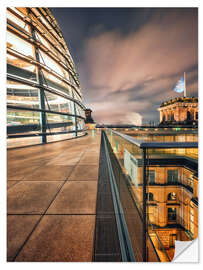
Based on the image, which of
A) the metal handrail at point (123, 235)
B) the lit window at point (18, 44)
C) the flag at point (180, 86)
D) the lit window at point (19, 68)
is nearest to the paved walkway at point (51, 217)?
the metal handrail at point (123, 235)

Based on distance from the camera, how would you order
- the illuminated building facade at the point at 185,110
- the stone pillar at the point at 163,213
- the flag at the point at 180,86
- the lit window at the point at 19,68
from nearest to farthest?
the stone pillar at the point at 163,213 → the lit window at the point at 19,68 → the flag at the point at 180,86 → the illuminated building facade at the point at 185,110

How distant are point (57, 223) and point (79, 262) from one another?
602mm

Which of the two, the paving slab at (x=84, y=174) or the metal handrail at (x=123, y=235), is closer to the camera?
the metal handrail at (x=123, y=235)

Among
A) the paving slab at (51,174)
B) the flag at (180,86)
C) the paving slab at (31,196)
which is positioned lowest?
the paving slab at (31,196)

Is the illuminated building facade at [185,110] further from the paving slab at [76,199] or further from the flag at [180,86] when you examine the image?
the paving slab at [76,199]

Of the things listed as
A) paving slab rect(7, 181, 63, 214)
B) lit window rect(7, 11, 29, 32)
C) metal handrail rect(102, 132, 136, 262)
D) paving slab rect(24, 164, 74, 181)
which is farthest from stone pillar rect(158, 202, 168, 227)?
lit window rect(7, 11, 29, 32)

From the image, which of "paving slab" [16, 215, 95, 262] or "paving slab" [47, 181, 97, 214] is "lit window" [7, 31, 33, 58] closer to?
"paving slab" [47, 181, 97, 214]

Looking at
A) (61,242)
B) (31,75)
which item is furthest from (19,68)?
(61,242)

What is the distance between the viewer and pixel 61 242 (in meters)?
1.43

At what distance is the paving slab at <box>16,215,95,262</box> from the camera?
4.35 ft

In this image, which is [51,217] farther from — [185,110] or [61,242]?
[185,110]

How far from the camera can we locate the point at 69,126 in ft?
43.7

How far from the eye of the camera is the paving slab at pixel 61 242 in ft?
4.35
